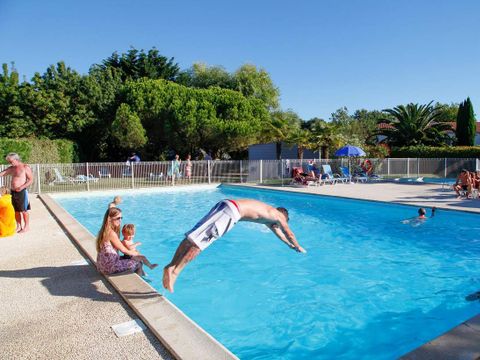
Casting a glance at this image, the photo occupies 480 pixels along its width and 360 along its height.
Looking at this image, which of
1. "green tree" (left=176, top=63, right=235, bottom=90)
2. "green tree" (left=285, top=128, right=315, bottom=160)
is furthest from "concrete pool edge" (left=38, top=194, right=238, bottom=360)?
"green tree" (left=176, top=63, right=235, bottom=90)

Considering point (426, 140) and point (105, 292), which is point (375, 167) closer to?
point (426, 140)

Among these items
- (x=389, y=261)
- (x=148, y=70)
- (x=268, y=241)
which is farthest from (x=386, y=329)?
(x=148, y=70)

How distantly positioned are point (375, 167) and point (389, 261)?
18.4 meters

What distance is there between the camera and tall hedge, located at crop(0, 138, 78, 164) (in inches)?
745

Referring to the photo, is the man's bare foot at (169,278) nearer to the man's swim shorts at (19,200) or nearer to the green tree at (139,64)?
the man's swim shorts at (19,200)

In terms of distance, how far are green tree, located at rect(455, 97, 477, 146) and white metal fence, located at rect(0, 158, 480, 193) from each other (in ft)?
32.1

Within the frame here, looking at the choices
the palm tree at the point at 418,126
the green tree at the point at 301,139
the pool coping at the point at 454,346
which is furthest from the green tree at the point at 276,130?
the pool coping at the point at 454,346

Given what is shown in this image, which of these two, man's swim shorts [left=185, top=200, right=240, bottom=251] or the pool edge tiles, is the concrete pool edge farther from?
the pool edge tiles

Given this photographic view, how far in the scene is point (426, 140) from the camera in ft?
110

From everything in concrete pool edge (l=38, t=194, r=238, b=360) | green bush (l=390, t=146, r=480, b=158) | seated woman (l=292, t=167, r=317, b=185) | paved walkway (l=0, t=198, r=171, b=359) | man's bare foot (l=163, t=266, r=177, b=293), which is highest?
green bush (l=390, t=146, r=480, b=158)

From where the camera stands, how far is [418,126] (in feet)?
112

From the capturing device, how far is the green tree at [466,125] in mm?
32125

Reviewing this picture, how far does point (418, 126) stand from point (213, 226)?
35067mm

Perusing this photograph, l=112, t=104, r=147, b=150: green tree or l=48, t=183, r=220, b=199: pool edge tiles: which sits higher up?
l=112, t=104, r=147, b=150: green tree
